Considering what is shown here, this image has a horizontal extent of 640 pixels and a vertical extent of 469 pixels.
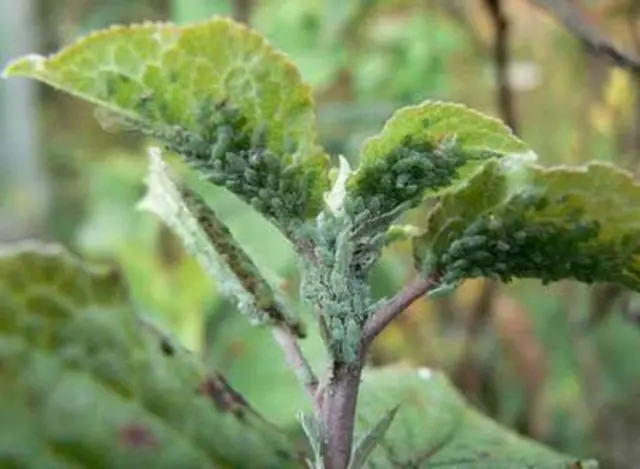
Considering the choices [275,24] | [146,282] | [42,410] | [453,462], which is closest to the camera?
[42,410]

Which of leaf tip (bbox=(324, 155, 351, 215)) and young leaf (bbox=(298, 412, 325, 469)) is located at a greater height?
leaf tip (bbox=(324, 155, 351, 215))

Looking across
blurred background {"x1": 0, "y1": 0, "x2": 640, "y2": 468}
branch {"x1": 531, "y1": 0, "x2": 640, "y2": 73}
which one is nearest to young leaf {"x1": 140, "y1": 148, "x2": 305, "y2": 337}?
branch {"x1": 531, "y1": 0, "x2": 640, "y2": 73}

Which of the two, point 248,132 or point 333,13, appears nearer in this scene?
point 248,132

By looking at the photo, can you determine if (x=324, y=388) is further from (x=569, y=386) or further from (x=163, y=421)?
(x=569, y=386)

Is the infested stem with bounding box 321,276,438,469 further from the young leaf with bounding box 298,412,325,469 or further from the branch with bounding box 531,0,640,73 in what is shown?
the branch with bounding box 531,0,640,73

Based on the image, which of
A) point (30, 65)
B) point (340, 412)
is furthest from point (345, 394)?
point (30, 65)

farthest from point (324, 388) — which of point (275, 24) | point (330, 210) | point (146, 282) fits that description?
point (275, 24)
